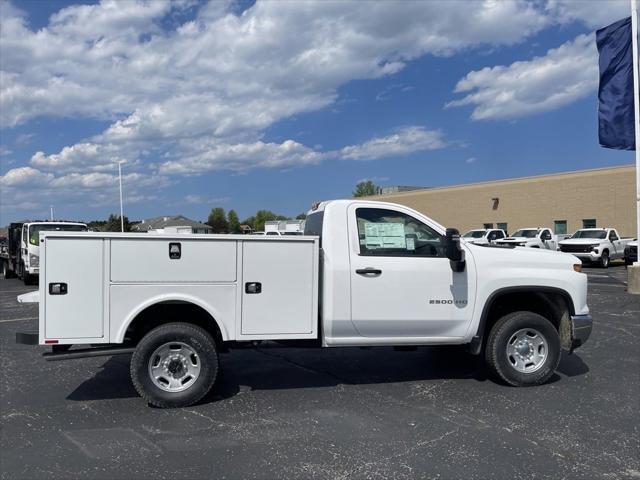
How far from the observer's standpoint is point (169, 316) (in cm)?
575

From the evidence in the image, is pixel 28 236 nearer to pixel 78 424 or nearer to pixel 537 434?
pixel 78 424

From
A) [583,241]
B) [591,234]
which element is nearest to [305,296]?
[583,241]

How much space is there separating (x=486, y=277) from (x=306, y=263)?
78.6 inches

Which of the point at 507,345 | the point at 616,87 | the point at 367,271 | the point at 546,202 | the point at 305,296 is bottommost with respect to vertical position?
the point at 507,345

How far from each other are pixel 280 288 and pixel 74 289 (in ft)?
6.42

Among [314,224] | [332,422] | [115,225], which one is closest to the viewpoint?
[332,422]

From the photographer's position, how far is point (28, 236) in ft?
58.5

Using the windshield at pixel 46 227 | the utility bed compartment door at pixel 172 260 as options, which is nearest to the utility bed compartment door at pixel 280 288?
the utility bed compartment door at pixel 172 260

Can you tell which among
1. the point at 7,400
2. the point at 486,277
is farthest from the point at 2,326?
the point at 486,277

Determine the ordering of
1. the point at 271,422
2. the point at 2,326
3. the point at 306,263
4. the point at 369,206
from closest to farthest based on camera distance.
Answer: the point at 271,422 < the point at 306,263 < the point at 369,206 < the point at 2,326

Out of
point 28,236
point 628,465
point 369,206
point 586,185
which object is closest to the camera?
point 628,465

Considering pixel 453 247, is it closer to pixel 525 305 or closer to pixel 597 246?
pixel 525 305

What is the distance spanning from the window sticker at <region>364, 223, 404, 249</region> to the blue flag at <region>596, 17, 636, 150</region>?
13313mm

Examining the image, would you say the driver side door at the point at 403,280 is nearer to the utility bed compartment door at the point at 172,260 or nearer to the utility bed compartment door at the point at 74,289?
the utility bed compartment door at the point at 172,260
